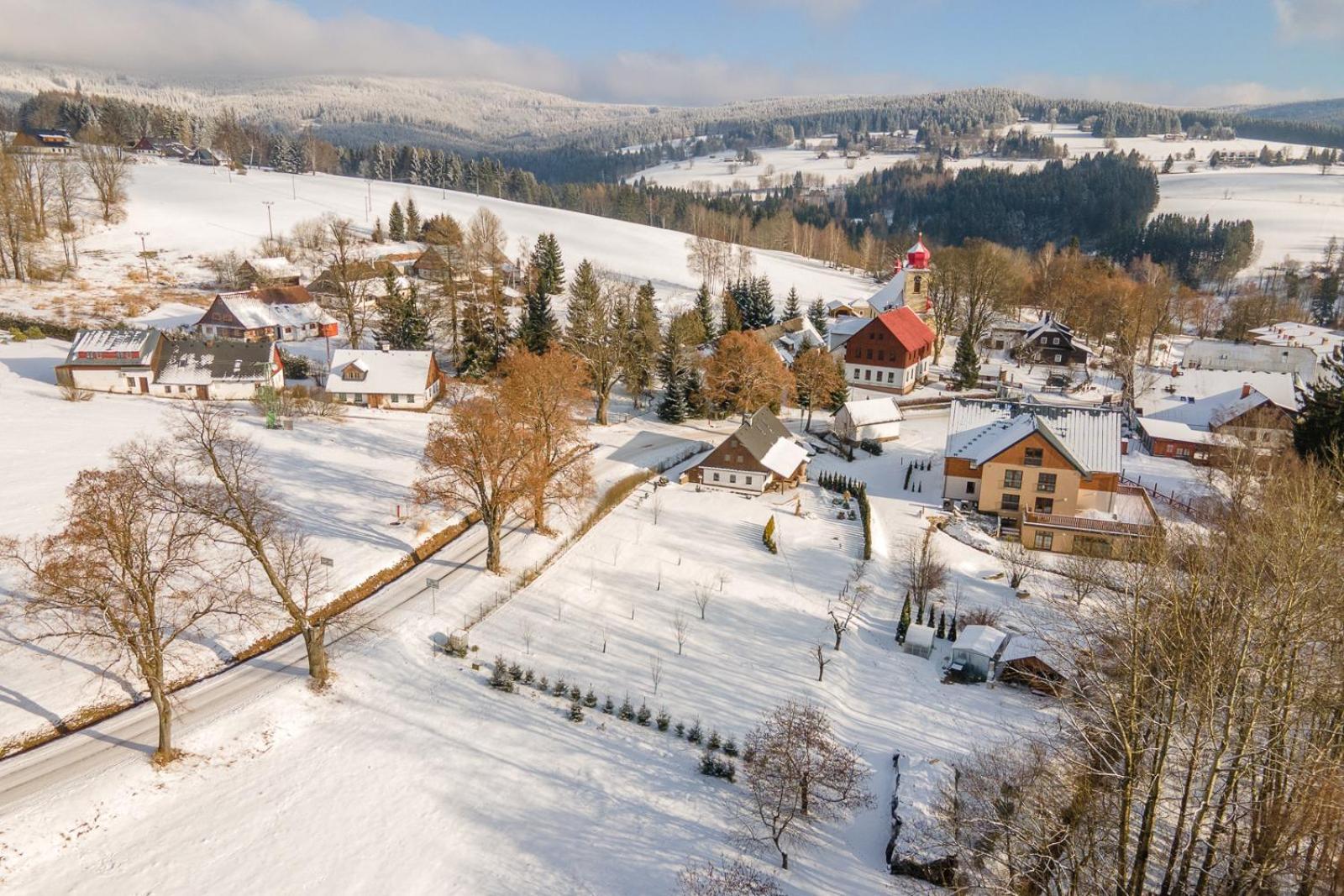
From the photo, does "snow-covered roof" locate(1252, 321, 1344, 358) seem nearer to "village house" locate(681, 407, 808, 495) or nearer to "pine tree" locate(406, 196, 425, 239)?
"village house" locate(681, 407, 808, 495)

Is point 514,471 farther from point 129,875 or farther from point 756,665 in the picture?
point 129,875

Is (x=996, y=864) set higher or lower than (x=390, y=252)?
lower

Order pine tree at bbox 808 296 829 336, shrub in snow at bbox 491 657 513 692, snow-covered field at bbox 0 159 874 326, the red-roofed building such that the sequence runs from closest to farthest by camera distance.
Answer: shrub in snow at bbox 491 657 513 692, the red-roofed building, snow-covered field at bbox 0 159 874 326, pine tree at bbox 808 296 829 336

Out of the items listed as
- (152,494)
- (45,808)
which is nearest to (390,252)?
(152,494)

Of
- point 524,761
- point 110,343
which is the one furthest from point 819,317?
point 524,761

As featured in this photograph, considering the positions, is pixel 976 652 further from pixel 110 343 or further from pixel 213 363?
pixel 110 343

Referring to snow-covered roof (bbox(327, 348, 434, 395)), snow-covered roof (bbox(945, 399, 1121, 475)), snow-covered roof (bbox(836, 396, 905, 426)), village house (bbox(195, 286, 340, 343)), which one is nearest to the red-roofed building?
snow-covered roof (bbox(836, 396, 905, 426))

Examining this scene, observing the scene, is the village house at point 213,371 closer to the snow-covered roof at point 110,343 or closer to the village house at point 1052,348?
the snow-covered roof at point 110,343
